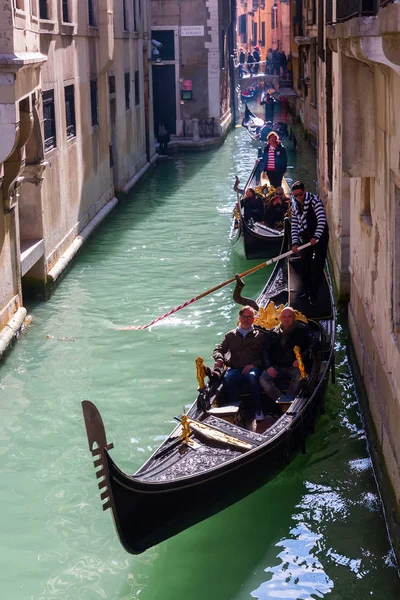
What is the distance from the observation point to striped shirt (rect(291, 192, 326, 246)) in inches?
377

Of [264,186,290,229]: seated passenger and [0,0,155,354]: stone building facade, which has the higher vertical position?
[0,0,155,354]: stone building facade

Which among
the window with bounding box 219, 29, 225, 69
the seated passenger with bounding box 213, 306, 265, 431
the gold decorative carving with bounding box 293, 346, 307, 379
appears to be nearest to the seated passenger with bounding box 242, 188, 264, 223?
the seated passenger with bounding box 213, 306, 265, 431

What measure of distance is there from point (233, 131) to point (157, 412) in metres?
25.5

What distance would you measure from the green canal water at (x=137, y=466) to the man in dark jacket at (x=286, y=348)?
54cm

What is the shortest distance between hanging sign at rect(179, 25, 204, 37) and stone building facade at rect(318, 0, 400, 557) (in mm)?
19358

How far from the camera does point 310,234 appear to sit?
9898 mm

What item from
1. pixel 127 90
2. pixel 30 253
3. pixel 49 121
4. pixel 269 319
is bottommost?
pixel 269 319

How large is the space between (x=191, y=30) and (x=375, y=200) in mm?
21382

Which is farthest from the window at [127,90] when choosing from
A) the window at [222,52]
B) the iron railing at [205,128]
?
the window at [222,52]

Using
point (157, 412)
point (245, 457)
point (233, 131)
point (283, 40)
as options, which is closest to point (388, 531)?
point (245, 457)

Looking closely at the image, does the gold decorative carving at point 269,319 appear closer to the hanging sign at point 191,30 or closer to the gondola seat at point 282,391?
the gondola seat at point 282,391

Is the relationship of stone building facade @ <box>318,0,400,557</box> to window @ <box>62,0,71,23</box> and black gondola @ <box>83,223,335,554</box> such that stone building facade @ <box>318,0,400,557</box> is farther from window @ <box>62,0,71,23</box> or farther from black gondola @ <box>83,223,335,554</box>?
window @ <box>62,0,71,23</box>

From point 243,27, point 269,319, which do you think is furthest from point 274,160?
point 243,27

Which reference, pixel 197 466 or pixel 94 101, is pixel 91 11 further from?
pixel 197 466
